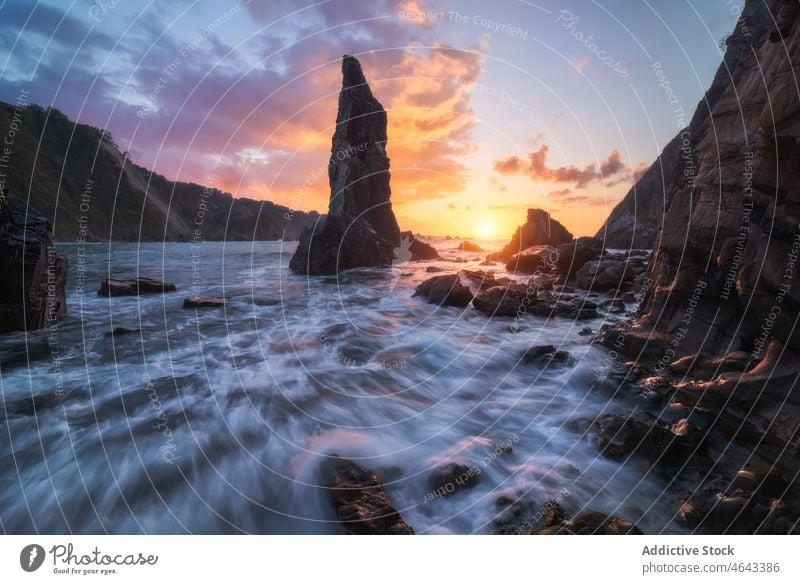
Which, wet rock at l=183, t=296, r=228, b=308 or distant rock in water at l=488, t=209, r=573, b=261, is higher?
distant rock in water at l=488, t=209, r=573, b=261

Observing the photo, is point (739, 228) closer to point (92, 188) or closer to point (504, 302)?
point (504, 302)

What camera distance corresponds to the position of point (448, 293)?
55.7 ft

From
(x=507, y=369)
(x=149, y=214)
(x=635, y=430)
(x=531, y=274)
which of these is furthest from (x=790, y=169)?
(x=149, y=214)

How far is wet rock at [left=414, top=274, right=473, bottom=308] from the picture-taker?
16703mm

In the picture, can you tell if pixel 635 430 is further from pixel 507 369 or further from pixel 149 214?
pixel 149 214

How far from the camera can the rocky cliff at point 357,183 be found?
113 feet

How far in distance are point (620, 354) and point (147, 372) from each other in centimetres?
1208

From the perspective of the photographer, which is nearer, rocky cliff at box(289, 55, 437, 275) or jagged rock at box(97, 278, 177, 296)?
jagged rock at box(97, 278, 177, 296)

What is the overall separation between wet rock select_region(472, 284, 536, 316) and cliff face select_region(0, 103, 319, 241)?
4939cm

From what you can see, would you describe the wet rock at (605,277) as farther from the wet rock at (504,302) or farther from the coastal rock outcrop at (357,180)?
the coastal rock outcrop at (357,180)

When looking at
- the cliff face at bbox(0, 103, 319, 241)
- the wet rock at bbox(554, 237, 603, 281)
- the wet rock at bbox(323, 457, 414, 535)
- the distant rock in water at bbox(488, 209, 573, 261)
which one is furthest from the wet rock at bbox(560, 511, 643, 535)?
the cliff face at bbox(0, 103, 319, 241)

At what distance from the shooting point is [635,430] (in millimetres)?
5598

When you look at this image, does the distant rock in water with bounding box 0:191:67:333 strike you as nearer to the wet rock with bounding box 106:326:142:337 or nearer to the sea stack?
the wet rock with bounding box 106:326:142:337
